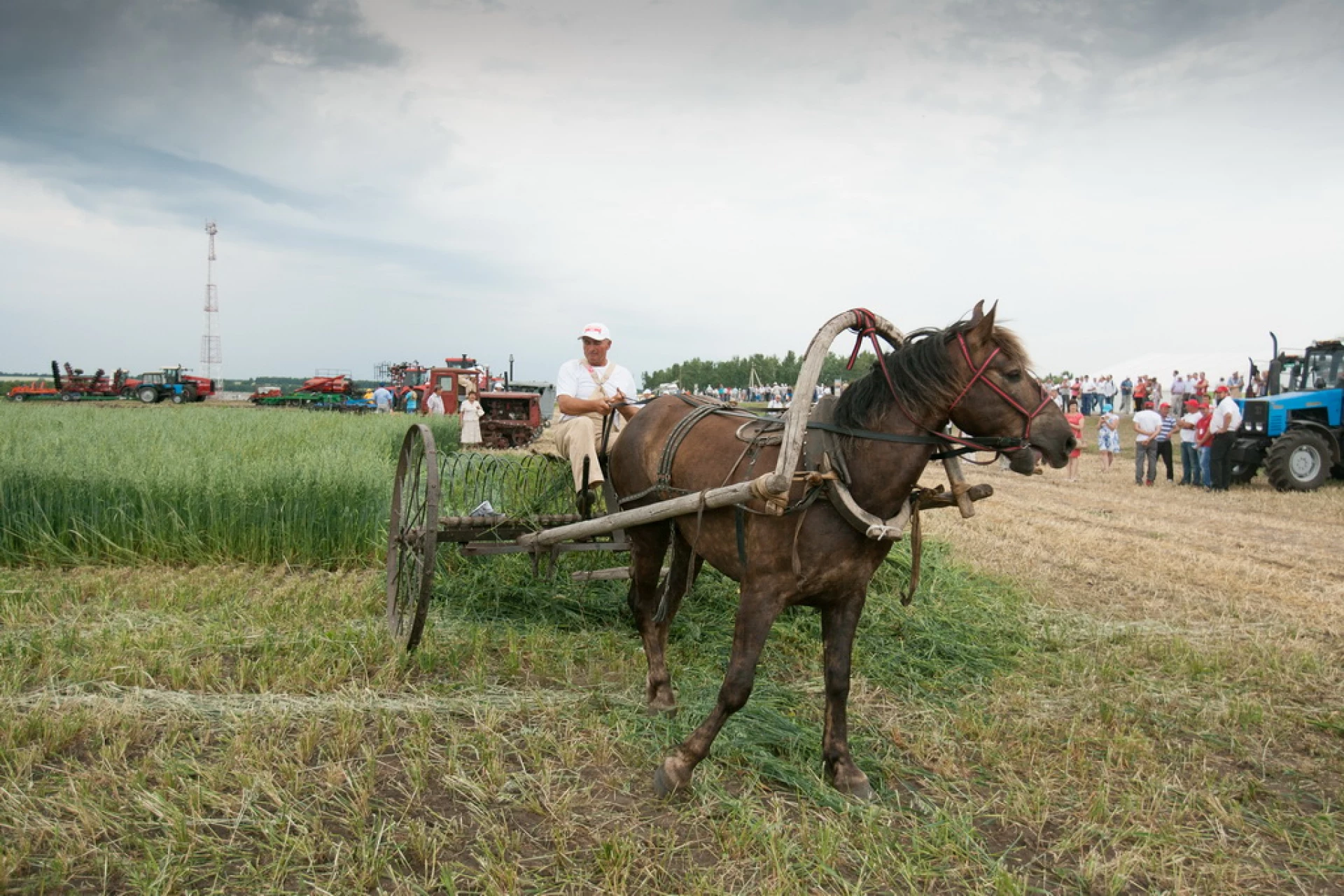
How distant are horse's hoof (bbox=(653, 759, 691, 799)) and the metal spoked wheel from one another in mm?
1921

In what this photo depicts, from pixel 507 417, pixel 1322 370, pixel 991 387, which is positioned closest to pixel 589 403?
pixel 991 387

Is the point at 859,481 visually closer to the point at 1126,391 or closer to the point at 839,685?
the point at 839,685

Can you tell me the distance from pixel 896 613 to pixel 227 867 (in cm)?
445

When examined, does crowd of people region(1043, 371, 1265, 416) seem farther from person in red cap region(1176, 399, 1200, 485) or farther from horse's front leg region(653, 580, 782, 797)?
horse's front leg region(653, 580, 782, 797)

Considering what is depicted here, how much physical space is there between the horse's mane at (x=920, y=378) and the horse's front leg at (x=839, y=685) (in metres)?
0.83

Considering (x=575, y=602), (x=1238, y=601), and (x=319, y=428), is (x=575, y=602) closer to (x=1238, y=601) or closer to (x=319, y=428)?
(x=1238, y=601)

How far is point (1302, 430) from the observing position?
1566cm

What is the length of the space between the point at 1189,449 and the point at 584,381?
49.7 ft

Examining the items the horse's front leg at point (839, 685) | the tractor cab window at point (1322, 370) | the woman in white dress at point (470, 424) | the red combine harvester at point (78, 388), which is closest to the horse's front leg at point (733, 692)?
the horse's front leg at point (839, 685)

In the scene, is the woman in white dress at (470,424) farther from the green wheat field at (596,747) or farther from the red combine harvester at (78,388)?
the red combine harvester at (78,388)

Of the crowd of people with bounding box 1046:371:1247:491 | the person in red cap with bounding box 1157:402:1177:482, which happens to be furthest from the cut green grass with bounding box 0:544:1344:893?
the person in red cap with bounding box 1157:402:1177:482

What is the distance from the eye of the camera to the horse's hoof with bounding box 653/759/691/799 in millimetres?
3748

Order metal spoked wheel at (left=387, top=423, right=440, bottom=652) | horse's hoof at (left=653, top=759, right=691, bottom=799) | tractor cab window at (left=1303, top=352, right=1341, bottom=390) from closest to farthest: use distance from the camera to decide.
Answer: horse's hoof at (left=653, top=759, right=691, bottom=799), metal spoked wheel at (left=387, top=423, right=440, bottom=652), tractor cab window at (left=1303, top=352, right=1341, bottom=390)

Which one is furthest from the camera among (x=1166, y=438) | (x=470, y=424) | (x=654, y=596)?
(x=470, y=424)
